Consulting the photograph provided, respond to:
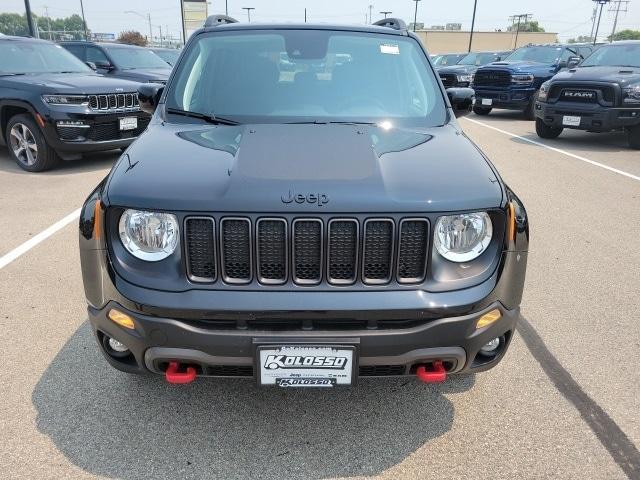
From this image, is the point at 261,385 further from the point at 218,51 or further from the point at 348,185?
the point at 218,51

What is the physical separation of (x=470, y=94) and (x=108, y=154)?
7173 mm

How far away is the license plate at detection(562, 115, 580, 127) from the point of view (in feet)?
32.1

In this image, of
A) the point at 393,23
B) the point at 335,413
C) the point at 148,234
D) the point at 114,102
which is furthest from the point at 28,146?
the point at 335,413

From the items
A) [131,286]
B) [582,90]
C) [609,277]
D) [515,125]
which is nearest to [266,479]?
[131,286]

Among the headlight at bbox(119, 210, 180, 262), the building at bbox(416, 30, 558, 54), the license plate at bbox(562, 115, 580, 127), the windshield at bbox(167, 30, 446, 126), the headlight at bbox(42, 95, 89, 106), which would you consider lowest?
the building at bbox(416, 30, 558, 54)

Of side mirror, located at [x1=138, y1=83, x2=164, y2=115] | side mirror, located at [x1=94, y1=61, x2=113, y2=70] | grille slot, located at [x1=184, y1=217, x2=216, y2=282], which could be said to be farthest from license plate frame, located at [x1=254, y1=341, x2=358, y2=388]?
side mirror, located at [x1=94, y1=61, x2=113, y2=70]

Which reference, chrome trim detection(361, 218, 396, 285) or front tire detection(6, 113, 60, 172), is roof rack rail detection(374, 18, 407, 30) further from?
front tire detection(6, 113, 60, 172)

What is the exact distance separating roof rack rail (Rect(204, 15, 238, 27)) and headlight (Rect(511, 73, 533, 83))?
11187mm

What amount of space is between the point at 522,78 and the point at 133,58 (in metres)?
9.38

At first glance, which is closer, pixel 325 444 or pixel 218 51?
pixel 325 444

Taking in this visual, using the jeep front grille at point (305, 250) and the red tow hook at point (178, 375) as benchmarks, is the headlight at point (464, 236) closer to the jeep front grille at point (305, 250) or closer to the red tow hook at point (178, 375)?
the jeep front grille at point (305, 250)

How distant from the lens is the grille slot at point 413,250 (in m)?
2.07

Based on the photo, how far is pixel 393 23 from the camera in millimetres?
4039

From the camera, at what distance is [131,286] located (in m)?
2.07
